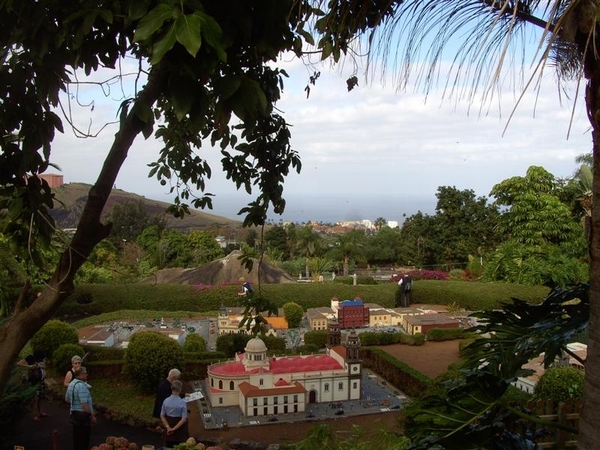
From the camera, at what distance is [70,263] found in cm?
248

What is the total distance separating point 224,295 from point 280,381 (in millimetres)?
10000

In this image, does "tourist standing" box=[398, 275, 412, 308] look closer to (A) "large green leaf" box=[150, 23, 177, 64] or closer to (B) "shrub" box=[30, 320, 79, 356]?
(B) "shrub" box=[30, 320, 79, 356]

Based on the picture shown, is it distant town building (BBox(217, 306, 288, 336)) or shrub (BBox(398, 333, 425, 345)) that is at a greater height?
distant town building (BBox(217, 306, 288, 336))

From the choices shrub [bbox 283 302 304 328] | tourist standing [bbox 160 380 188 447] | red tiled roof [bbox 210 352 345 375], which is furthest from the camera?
shrub [bbox 283 302 304 328]

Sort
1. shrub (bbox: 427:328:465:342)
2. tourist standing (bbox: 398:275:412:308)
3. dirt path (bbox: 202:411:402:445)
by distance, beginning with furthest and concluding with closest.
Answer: tourist standing (bbox: 398:275:412:308) → shrub (bbox: 427:328:465:342) → dirt path (bbox: 202:411:402:445)

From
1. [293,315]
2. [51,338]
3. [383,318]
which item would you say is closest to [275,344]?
[293,315]

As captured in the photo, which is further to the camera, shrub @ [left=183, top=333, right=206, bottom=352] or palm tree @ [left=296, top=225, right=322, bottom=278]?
palm tree @ [left=296, top=225, right=322, bottom=278]

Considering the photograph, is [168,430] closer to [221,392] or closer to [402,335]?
[221,392]

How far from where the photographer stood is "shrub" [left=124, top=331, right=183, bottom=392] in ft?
34.8

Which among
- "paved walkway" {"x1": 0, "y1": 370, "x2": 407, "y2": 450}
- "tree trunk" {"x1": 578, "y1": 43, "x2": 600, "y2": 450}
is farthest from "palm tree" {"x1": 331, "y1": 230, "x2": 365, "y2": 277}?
"tree trunk" {"x1": 578, "y1": 43, "x2": 600, "y2": 450}

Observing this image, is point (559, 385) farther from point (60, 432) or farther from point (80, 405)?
point (60, 432)

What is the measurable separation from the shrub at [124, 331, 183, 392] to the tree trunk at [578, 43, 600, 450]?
9.82m

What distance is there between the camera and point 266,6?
1.97m

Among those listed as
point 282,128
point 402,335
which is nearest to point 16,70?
point 282,128
